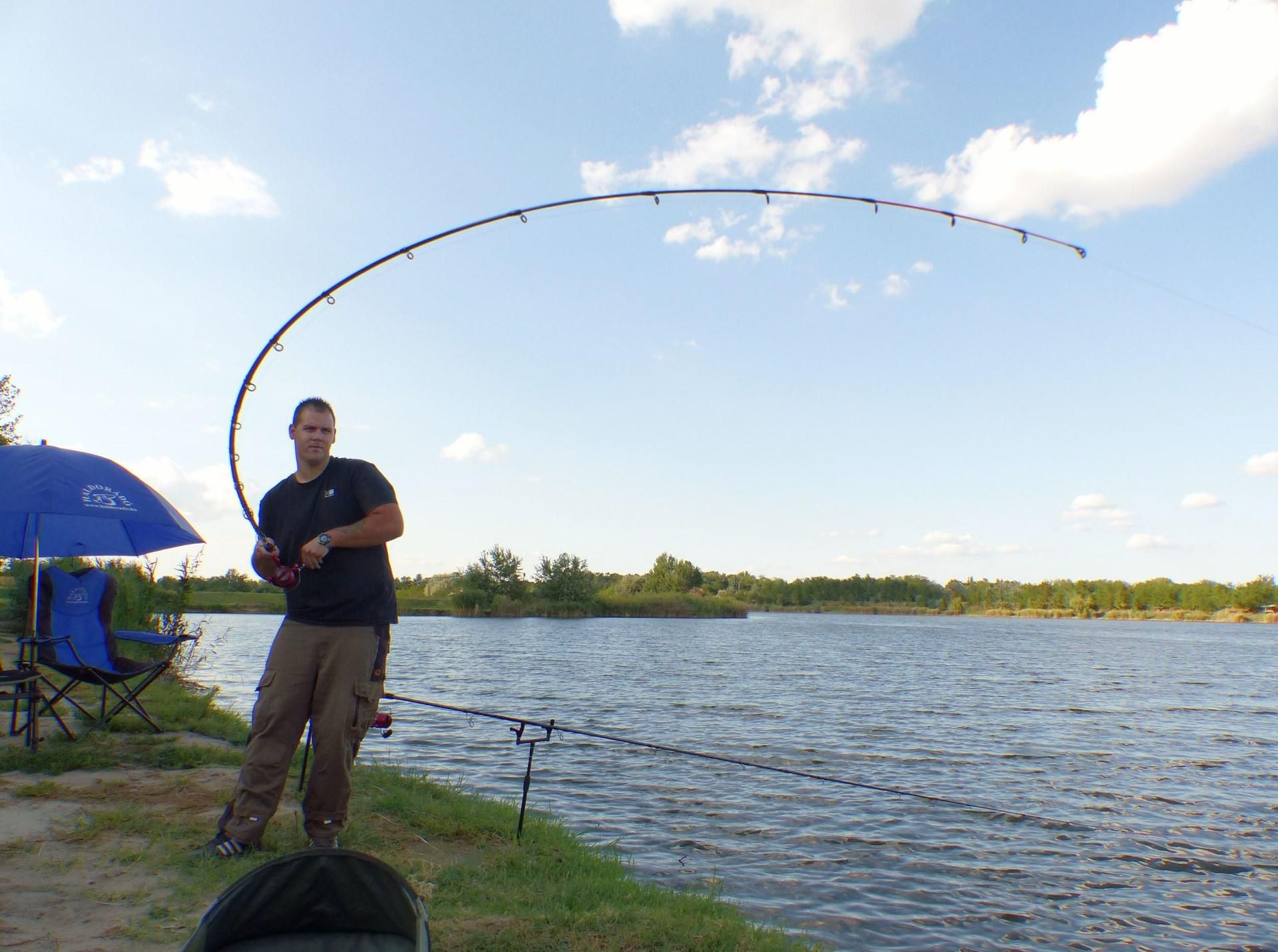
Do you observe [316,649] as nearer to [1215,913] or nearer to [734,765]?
[1215,913]

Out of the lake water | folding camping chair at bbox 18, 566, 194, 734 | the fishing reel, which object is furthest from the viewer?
folding camping chair at bbox 18, 566, 194, 734

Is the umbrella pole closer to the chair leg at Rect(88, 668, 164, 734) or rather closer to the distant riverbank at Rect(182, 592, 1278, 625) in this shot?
the chair leg at Rect(88, 668, 164, 734)

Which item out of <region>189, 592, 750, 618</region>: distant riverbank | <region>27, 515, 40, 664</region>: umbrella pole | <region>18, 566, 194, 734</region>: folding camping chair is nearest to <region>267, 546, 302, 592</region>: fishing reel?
<region>18, 566, 194, 734</region>: folding camping chair

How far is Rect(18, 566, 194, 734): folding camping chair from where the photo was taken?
24.3ft

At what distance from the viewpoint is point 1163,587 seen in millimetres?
143000

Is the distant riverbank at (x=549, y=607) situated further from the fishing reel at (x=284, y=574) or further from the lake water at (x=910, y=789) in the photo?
the fishing reel at (x=284, y=574)

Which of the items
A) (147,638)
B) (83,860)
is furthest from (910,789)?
(83,860)

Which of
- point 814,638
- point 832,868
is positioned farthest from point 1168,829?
point 814,638

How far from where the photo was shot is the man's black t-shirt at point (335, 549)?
14.9 feet

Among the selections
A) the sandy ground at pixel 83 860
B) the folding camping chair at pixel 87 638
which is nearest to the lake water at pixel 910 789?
the folding camping chair at pixel 87 638

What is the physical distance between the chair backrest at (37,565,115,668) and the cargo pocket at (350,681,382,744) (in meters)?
4.39

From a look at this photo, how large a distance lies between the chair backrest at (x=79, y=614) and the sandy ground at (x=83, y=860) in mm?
1606

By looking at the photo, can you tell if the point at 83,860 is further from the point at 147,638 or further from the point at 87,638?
the point at 87,638

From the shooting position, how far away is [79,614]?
26.0ft
